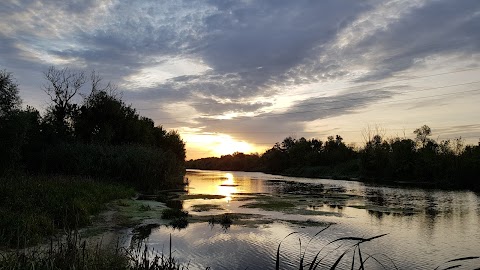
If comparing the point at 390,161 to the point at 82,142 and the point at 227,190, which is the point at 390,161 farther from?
the point at 82,142

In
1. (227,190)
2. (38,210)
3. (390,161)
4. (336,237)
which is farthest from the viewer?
(390,161)

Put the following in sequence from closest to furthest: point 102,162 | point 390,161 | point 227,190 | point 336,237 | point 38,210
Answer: point 38,210, point 336,237, point 102,162, point 227,190, point 390,161

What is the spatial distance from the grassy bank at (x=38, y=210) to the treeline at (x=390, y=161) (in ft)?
165

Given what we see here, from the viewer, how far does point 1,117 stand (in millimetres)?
30531

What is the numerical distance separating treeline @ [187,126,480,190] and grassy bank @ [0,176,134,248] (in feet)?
165

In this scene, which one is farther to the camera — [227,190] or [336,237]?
[227,190]

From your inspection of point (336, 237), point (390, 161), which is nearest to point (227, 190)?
point (336, 237)

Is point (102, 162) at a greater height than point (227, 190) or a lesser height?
greater

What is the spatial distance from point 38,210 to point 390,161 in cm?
7003

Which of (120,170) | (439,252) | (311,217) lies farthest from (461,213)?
(120,170)

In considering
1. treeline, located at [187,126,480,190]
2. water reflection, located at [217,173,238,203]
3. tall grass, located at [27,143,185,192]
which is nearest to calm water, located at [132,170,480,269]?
water reflection, located at [217,173,238,203]

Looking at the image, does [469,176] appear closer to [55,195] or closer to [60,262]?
[55,195]

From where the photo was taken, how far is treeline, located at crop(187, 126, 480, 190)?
55784mm

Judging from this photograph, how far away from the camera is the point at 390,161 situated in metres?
73.4
